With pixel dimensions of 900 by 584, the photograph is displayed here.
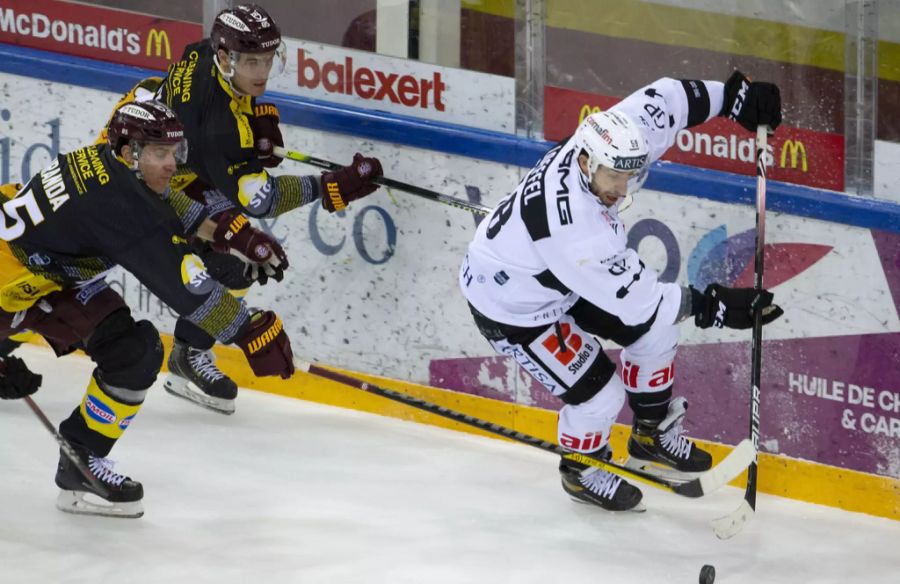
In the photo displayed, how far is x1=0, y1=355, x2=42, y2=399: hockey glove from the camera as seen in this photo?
491cm

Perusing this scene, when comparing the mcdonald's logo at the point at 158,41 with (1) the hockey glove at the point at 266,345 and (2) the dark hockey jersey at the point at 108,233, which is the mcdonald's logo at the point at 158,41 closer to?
(2) the dark hockey jersey at the point at 108,233

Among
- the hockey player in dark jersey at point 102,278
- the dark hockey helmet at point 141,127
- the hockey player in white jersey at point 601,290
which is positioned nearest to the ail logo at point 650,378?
the hockey player in white jersey at point 601,290

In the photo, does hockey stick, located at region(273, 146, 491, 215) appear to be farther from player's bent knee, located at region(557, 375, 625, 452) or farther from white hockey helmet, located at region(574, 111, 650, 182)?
white hockey helmet, located at region(574, 111, 650, 182)

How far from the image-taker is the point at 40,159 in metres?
6.08

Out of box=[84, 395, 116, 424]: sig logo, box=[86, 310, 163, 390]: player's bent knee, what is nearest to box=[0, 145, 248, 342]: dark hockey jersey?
box=[86, 310, 163, 390]: player's bent knee

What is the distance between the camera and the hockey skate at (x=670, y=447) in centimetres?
478

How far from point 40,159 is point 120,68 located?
18.1 inches

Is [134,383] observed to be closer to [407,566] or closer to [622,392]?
[407,566]

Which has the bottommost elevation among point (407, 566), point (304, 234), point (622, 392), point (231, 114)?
point (407, 566)

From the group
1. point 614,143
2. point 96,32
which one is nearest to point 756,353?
point 614,143

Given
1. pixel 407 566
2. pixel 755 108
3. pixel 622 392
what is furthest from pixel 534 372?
pixel 755 108

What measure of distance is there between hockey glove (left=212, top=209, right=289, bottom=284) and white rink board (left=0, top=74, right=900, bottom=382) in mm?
493

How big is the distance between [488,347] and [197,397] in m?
1.04

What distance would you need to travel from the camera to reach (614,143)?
4.18 metres
